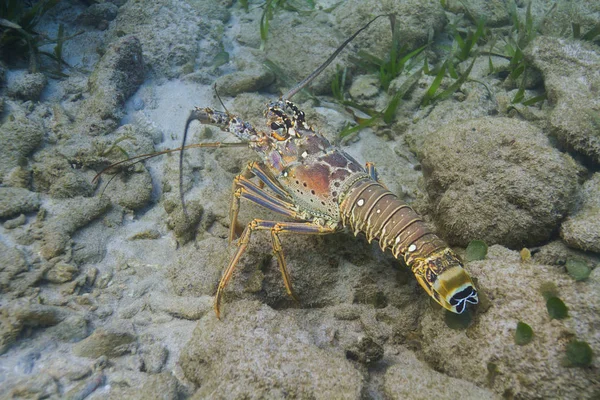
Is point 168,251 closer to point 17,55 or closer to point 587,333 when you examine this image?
point 587,333

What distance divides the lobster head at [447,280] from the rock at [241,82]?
3.55 meters

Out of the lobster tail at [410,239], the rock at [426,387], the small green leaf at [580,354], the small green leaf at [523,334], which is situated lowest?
the rock at [426,387]

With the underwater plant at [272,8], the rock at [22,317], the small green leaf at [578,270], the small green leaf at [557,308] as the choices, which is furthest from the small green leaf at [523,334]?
the underwater plant at [272,8]

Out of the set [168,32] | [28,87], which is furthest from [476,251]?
[168,32]

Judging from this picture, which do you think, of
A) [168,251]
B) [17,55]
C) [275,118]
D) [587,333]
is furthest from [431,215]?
[17,55]

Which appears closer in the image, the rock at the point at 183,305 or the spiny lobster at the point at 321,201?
the spiny lobster at the point at 321,201

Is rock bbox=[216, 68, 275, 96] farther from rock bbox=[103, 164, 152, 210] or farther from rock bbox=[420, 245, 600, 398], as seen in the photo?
rock bbox=[420, 245, 600, 398]

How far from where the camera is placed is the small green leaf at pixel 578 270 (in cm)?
205

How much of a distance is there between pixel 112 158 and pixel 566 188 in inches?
178

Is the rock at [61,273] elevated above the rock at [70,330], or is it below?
below

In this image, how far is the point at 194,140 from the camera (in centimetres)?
433

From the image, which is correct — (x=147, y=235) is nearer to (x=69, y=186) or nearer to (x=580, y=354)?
(x=69, y=186)

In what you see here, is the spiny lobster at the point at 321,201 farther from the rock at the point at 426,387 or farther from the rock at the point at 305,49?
the rock at the point at 305,49

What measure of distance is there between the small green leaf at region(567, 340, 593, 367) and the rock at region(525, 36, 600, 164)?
2.53m
